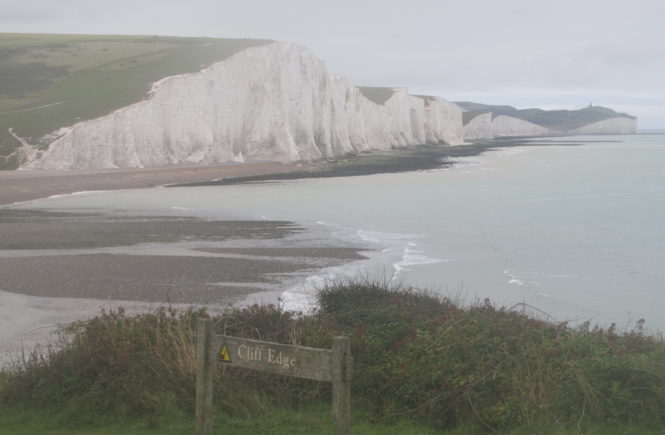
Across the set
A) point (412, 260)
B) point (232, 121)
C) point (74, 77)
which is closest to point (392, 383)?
point (412, 260)

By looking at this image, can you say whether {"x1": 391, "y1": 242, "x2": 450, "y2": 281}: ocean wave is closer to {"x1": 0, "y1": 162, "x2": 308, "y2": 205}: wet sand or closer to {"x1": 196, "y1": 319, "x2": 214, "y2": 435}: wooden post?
{"x1": 196, "y1": 319, "x2": 214, "y2": 435}: wooden post

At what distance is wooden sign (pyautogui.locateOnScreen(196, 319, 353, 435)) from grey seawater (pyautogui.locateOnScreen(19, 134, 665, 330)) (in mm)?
7711

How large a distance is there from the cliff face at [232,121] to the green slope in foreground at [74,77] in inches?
63.9

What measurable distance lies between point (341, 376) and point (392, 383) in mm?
2249

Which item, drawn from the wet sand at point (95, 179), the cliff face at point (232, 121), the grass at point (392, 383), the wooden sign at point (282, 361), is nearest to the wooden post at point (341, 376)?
the wooden sign at point (282, 361)

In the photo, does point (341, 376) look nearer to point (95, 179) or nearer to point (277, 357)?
point (277, 357)

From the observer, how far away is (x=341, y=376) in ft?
17.2

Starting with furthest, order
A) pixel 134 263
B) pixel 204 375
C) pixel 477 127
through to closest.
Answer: pixel 477 127 < pixel 134 263 < pixel 204 375

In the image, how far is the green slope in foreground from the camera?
5166 centimetres

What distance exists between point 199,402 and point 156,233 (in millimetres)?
19910

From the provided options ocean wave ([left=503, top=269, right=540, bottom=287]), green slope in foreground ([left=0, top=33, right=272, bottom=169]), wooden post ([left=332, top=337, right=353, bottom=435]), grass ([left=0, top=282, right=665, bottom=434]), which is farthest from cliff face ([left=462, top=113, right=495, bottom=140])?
wooden post ([left=332, top=337, right=353, bottom=435])

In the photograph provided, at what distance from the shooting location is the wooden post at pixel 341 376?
5230mm

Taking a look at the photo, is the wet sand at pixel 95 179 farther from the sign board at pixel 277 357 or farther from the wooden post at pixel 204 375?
the sign board at pixel 277 357

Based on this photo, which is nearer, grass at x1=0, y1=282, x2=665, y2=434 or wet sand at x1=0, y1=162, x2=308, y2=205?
grass at x1=0, y1=282, x2=665, y2=434
